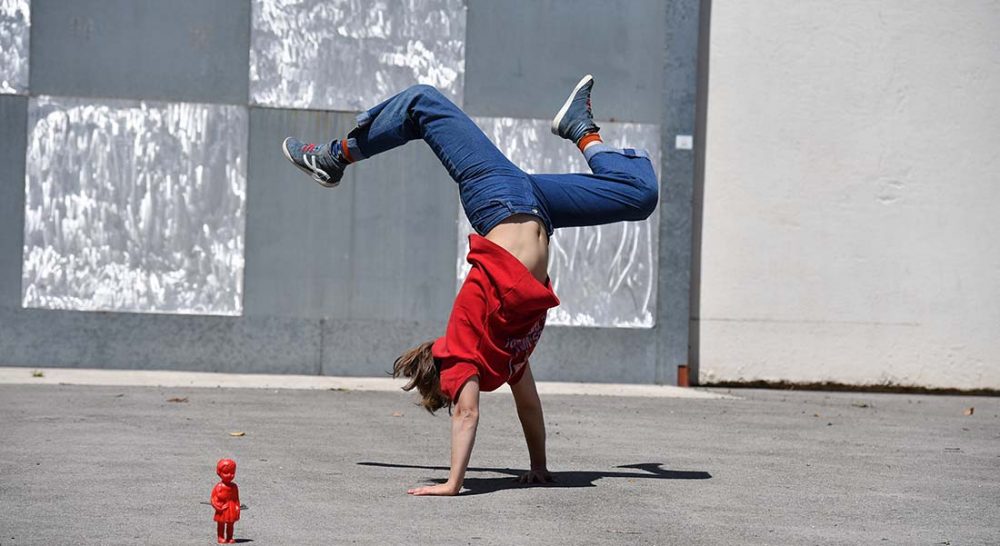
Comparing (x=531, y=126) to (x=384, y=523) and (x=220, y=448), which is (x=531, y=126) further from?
(x=384, y=523)

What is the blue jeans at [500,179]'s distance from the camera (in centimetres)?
635

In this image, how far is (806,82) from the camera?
12508mm

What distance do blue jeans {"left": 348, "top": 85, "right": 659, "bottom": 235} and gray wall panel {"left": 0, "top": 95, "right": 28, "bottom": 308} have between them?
20.7 feet

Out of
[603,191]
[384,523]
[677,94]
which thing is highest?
[677,94]

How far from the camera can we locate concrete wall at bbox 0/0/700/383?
11.9 meters

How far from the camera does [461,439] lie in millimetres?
6016

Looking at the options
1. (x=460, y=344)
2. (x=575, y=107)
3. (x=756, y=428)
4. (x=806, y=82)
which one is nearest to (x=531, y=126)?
(x=806, y=82)

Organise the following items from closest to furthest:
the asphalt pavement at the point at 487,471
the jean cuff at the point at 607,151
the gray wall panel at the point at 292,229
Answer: the asphalt pavement at the point at 487,471
the jean cuff at the point at 607,151
the gray wall panel at the point at 292,229

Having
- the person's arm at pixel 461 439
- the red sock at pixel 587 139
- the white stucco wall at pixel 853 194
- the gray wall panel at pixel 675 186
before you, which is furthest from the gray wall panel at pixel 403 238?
the person's arm at pixel 461 439

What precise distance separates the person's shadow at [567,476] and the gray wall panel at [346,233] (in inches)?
203

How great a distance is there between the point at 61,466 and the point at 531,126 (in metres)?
6.66

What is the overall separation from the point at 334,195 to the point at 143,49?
2.09 metres

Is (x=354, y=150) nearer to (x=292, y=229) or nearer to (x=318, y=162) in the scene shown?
(x=318, y=162)

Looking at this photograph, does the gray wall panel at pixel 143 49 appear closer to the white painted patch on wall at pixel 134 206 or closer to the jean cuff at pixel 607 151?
the white painted patch on wall at pixel 134 206
